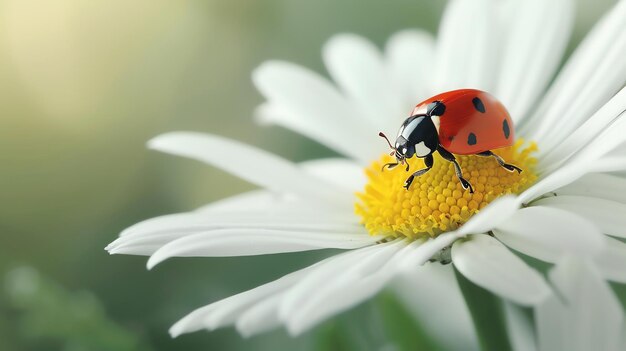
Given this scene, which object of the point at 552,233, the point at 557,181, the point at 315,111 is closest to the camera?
the point at 552,233

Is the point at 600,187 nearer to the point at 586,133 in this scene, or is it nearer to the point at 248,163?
the point at 586,133

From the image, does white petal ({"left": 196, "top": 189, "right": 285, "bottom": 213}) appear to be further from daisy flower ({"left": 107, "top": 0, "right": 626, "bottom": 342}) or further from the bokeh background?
the bokeh background

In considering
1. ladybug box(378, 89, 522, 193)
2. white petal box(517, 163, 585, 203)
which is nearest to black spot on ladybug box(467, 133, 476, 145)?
ladybug box(378, 89, 522, 193)

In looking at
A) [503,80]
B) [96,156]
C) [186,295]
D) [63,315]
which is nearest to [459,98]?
[503,80]

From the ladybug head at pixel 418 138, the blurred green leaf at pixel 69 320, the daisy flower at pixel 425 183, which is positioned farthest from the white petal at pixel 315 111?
the blurred green leaf at pixel 69 320

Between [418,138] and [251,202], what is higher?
[251,202]

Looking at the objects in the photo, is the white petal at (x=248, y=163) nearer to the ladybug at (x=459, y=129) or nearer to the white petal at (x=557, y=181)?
the ladybug at (x=459, y=129)

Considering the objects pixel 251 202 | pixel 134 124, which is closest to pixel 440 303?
pixel 251 202

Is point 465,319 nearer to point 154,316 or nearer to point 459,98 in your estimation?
point 459,98
